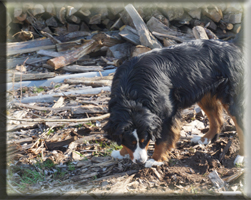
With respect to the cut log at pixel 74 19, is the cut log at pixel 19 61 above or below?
below

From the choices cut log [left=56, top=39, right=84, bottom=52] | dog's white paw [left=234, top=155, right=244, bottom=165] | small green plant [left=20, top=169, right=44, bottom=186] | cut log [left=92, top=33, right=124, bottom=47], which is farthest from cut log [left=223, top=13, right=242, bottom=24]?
small green plant [left=20, top=169, right=44, bottom=186]

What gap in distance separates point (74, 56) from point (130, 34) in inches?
70.7

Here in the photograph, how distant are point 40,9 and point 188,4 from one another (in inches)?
181

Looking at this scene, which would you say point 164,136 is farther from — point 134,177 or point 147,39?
point 147,39

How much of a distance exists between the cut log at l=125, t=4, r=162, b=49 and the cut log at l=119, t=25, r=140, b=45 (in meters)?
0.33

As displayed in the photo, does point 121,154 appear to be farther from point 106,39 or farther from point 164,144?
point 106,39

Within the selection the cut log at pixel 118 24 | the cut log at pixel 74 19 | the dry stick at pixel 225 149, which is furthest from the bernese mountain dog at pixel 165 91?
the cut log at pixel 74 19

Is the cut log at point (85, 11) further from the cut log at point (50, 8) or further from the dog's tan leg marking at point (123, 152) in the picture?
the dog's tan leg marking at point (123, 152)

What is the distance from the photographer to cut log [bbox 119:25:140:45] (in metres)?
7.23

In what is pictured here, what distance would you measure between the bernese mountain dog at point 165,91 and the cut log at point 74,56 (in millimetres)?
3584

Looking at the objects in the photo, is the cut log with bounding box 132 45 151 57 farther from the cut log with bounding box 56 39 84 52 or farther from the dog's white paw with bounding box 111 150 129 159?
the dog's white paw with bounding box 111 150 129 159

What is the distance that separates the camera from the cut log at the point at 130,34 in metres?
7.23

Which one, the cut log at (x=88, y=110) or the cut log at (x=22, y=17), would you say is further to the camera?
the cut log at (x=22, y=17)

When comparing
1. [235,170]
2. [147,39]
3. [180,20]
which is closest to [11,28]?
[147,39]
